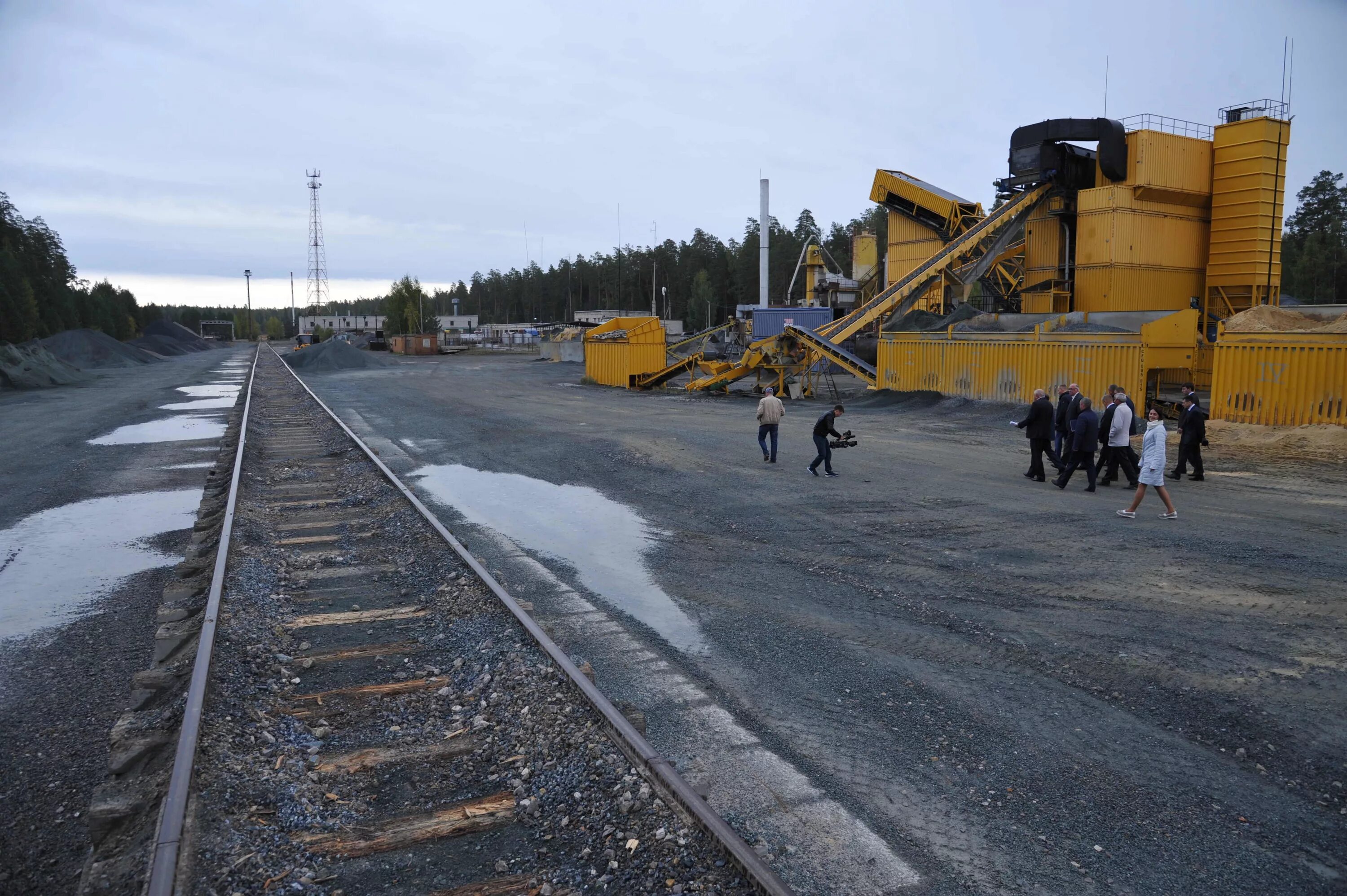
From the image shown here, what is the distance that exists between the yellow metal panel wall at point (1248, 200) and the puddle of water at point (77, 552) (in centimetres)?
3195

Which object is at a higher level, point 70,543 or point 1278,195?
point 1278,195

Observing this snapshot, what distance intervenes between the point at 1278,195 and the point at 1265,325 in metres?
12.3

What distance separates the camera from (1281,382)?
18.1 m

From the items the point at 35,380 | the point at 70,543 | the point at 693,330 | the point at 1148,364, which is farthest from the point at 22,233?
the point at 1148,364

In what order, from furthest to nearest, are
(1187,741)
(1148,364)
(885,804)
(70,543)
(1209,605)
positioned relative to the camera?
1. (1148,364)
2. (70,543)
3. (1209,605)
4. (1187,741)
5. (885,804)

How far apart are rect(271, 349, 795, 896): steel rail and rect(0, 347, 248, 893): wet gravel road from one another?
5.74ft

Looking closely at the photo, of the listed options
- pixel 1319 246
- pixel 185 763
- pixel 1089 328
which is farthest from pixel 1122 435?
pixel 1319 246

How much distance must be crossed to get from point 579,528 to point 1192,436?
10.3m

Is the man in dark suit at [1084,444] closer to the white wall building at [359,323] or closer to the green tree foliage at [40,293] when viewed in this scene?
the green tree foliage at [40,293]

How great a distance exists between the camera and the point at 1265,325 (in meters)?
19.9

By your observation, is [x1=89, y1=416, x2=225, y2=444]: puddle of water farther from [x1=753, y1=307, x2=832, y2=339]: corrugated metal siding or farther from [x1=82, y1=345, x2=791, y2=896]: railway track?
[x1=753, y1=307, x2=832, y2=339]: corrugated metal siding

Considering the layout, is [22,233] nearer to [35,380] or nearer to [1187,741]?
[35,380]

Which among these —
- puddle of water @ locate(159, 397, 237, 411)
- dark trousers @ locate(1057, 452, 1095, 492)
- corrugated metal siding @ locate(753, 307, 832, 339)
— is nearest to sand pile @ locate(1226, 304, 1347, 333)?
dark trousers @ locate(1057, 452, 1095, 492)

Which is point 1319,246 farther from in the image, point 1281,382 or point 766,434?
point 766,434
